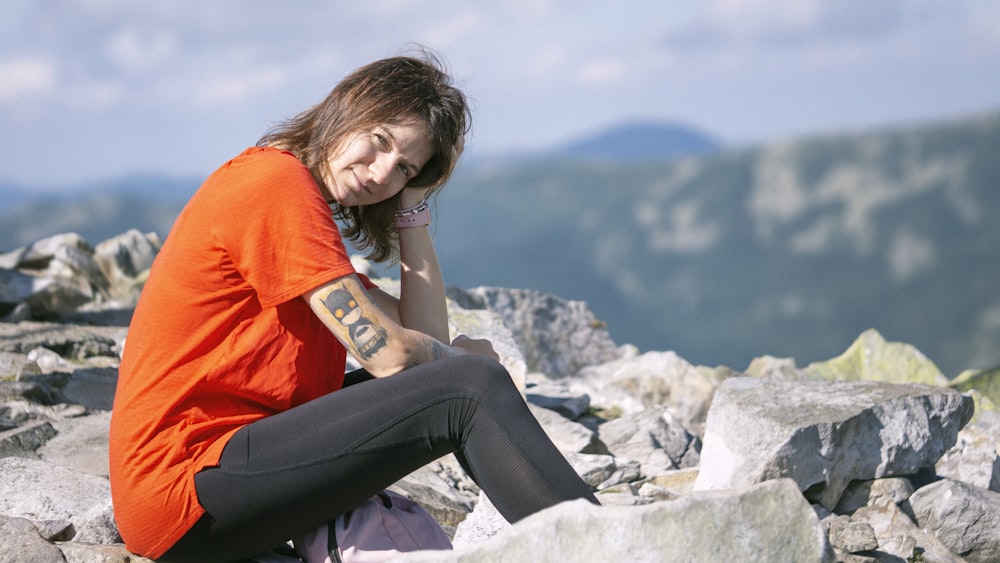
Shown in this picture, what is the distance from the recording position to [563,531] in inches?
73.4

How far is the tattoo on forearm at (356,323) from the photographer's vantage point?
2182mm

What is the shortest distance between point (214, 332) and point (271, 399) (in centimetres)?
21

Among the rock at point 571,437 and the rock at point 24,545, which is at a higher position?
the rock at point 24,545

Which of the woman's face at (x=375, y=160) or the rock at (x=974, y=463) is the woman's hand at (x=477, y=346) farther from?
the rock at (x=974, y=463)

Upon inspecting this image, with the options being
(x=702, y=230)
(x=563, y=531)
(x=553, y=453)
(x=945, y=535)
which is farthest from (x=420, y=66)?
(x=702, y=230)

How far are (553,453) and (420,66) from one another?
112 cm

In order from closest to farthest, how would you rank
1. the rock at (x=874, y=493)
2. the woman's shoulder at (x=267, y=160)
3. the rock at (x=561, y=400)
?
the woman's shoulder at (x=267, y=160), the rock at (x=874, y=493), the rock at (x=561, y=400)

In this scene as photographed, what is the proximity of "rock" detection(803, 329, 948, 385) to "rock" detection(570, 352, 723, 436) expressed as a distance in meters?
0.94

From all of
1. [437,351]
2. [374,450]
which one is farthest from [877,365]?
[374,450]

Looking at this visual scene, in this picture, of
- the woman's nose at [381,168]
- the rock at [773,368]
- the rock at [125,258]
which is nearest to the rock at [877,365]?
the rock at [773,368]

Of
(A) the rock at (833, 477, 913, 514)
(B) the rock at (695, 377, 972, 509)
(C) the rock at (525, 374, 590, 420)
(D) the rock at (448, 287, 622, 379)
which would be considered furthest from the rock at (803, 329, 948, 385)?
(A) the rock at (833, 477, 913, 514)

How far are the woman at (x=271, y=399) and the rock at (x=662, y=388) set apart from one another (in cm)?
328

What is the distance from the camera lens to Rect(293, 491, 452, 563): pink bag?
2240 mm

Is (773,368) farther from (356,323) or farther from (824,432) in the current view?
(356,323)
